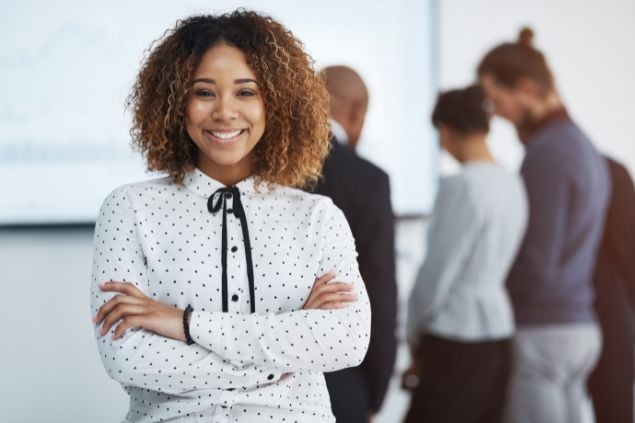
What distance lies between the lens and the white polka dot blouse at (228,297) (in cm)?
130

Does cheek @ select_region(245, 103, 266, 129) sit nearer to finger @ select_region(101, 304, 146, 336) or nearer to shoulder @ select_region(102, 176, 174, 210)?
shoulder @ select_region(102, 176, 174, 210)

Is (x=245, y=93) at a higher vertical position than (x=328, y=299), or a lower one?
higher

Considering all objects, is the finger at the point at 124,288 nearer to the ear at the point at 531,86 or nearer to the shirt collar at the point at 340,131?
the shirt collar at the point at 340,131

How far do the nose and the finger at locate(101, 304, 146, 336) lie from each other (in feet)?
1.05

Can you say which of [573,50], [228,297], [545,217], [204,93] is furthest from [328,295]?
[573,50]

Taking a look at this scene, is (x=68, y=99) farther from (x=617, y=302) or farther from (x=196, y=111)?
(x=617, y=302)

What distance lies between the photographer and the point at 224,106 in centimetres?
134

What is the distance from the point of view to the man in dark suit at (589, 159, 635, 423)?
10.2 ft

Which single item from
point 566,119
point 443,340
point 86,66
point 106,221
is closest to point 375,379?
point 443,340

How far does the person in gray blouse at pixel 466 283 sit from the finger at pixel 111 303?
5.24 feet

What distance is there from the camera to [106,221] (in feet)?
4.50

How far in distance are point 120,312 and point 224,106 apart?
36cm

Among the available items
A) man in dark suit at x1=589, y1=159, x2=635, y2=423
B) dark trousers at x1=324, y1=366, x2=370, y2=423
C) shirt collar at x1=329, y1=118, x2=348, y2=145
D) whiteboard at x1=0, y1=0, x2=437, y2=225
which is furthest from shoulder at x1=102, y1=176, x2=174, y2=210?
man in dark suit at x1=589, y1=159, x2=635, y2=423

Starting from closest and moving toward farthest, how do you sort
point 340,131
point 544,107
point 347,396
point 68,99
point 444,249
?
point 347,396 < point 340,131 < point 444,249 < point 544,107 < point 68,99
